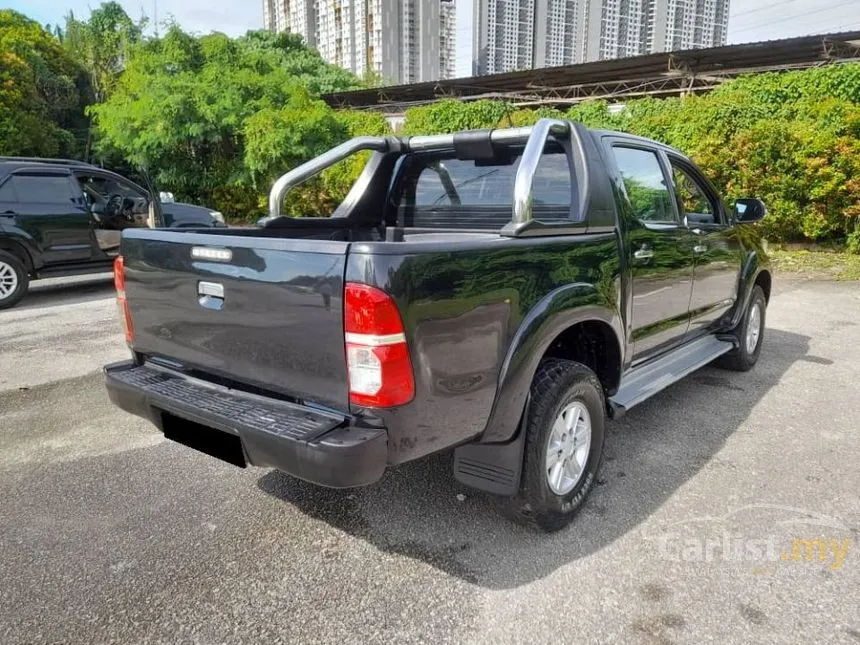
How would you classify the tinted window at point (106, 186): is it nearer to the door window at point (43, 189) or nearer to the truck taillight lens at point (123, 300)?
the door window at point (43, 189)

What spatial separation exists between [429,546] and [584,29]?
5974 centimetres

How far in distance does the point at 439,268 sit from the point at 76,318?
21.4 feet

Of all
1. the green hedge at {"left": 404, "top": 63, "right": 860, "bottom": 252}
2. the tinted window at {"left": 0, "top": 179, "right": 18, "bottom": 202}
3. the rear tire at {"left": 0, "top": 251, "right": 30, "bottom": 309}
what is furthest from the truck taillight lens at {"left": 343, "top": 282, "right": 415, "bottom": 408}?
the green hedge at {"left": 404, "top": 63, "right": 860, "bottom": 252}

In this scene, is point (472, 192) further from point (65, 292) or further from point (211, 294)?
point (65, 292)

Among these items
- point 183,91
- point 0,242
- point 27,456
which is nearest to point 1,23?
point 183,91

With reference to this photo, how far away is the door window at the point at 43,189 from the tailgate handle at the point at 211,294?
677 cm

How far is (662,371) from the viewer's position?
374cm

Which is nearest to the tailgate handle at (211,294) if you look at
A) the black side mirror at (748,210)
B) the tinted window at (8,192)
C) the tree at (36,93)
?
the black side mirror at (748,210)

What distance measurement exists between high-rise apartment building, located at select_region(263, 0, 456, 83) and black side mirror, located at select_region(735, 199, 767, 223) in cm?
5320

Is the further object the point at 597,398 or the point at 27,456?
the point at 27,456

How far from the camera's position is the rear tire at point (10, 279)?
7496 millimetres

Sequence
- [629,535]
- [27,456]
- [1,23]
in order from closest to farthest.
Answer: [629,535] → [27,456] → [1,23]

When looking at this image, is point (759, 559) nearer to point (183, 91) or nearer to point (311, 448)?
point (311, 448)

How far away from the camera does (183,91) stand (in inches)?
555
